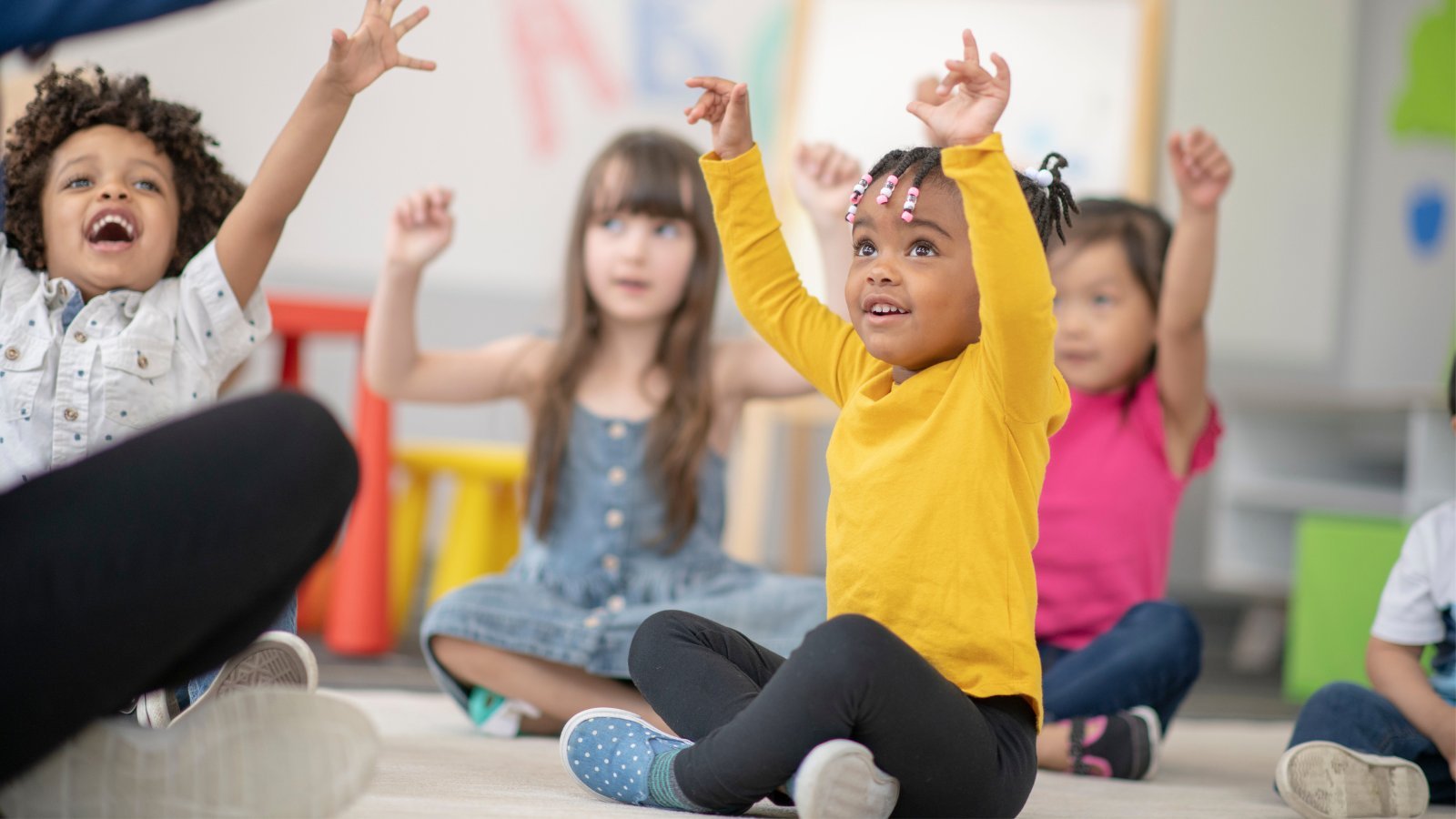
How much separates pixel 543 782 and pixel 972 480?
0.38m

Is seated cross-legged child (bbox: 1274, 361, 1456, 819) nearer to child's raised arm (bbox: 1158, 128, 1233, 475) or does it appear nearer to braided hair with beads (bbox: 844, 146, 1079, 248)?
child's raised arm (bbox: 1158, 128, 1233, 475)

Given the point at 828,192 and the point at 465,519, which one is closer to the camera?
the point at 828,192

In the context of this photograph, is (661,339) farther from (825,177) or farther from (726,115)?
(726,115)

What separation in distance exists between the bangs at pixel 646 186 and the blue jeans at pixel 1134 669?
59 cm

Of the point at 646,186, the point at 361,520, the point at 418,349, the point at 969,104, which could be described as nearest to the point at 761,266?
the point at 969,104

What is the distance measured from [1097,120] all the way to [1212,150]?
4.19 feet

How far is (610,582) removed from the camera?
1.41m

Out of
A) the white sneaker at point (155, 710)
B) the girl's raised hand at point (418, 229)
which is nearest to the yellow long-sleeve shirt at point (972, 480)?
the white sneaker at point (155, 710)

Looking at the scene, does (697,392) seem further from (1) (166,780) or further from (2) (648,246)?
(1) (166,780)

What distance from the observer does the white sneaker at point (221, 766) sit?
699 mm

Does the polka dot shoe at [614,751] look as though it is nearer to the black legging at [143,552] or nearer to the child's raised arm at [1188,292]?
the black legging at [143,552]

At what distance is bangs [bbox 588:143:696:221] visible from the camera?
143 cm

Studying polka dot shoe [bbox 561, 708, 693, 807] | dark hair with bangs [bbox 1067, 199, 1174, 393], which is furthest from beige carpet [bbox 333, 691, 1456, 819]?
dark hair with bangs [bbox 1067, 199, 1174, 393]

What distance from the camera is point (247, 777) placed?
70cm
